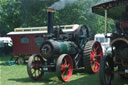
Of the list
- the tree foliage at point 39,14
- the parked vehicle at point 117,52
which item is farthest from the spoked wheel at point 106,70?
the tree foliage at point 39,14

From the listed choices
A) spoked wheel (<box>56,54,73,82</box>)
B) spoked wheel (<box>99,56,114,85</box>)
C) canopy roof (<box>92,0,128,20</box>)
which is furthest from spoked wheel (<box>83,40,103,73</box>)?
spoked wheel (<box>99,56,114,85</box>)

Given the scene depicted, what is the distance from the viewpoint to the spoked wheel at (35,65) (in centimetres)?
763

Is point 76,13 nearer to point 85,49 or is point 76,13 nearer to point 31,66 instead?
point 85,49

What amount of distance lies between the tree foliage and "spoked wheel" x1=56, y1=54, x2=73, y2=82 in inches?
486

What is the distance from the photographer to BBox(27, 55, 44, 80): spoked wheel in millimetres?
7630

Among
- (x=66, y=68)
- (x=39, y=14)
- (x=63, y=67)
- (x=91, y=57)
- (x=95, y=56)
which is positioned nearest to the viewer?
(x=63, y=67)

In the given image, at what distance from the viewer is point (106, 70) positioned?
20.4 feet

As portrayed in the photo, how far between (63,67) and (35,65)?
1070 millimetres

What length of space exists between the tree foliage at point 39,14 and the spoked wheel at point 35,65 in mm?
11667

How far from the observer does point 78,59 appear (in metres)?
8.95

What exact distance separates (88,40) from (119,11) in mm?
2085

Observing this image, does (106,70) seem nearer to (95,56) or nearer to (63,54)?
(63,54)

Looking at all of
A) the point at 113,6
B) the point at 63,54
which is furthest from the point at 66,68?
the point at 113,6

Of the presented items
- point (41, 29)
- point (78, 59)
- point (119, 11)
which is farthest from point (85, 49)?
point (41, 29)
